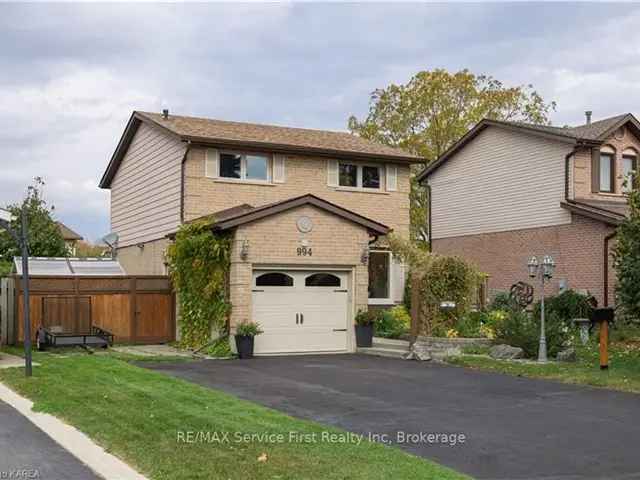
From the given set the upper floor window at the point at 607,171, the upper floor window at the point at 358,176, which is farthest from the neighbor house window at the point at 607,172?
the upper floor window at the point at 358,176

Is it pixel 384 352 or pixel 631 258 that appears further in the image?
pixel 384 352

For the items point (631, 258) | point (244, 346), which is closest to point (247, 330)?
point (244, 346)

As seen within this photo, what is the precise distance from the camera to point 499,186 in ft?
103

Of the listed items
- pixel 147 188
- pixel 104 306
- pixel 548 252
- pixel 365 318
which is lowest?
pixel 365 318

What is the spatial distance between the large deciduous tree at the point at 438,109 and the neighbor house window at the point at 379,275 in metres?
17.8

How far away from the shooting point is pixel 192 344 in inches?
851

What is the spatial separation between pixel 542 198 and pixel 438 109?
16992 millimetres

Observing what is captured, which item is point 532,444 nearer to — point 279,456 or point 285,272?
point 279,456

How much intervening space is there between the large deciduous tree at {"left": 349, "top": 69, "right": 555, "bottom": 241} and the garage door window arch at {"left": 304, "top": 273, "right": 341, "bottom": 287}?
2314 centimetres

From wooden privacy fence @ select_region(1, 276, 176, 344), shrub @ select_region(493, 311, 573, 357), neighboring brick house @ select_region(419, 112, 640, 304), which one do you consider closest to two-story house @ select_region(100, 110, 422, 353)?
wooden privacy fence @ select_region(1, 276, 176, 344)

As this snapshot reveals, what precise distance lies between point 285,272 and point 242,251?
1444mm

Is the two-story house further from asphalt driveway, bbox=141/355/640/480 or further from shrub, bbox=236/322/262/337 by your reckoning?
asphalt driveway, bbox=141/355/640/480

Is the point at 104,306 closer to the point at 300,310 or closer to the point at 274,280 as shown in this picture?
the point at 274,280

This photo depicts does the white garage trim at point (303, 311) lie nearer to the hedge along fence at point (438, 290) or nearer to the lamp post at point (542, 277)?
the hedge along fence at point (438, 290)
